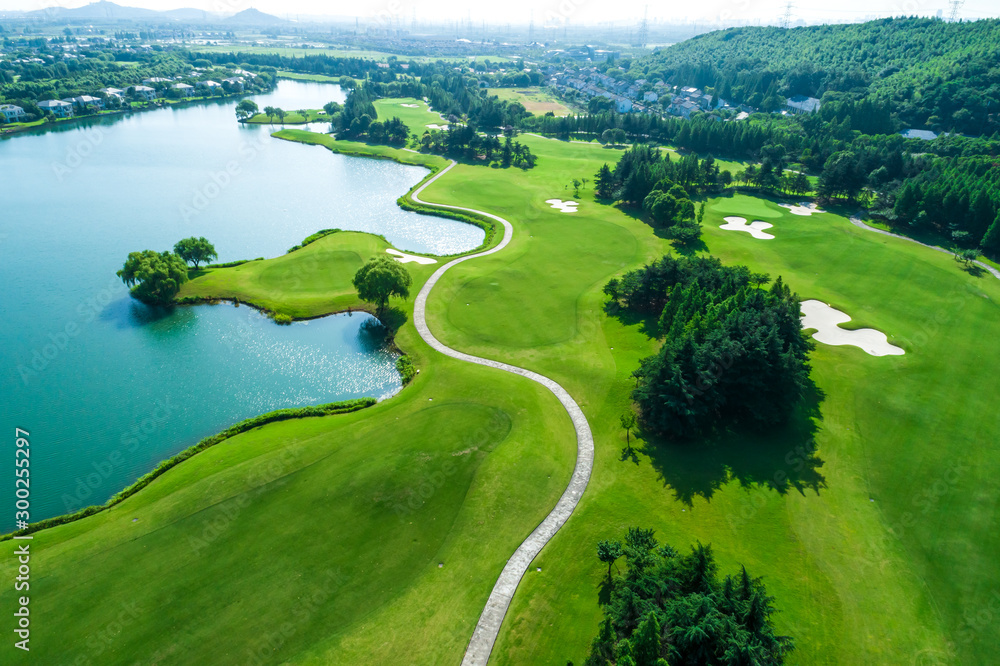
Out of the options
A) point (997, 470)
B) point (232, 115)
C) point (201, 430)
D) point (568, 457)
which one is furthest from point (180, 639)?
point (232, 115)

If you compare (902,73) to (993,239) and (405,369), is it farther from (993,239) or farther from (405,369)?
(405,369)

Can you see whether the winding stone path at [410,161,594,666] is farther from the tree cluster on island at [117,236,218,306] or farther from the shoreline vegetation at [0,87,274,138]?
the shoreline vegetation at [0,87,274,138]

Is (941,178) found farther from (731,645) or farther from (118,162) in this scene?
(118,162)

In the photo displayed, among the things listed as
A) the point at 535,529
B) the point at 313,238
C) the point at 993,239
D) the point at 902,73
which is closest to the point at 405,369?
the point at 535,529

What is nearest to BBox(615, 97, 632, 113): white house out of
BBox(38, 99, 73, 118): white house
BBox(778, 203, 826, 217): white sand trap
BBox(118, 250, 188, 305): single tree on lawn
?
BBox(778, 203, 826, 217): white sand trap

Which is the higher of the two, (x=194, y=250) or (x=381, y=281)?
(x=381, y=281)
